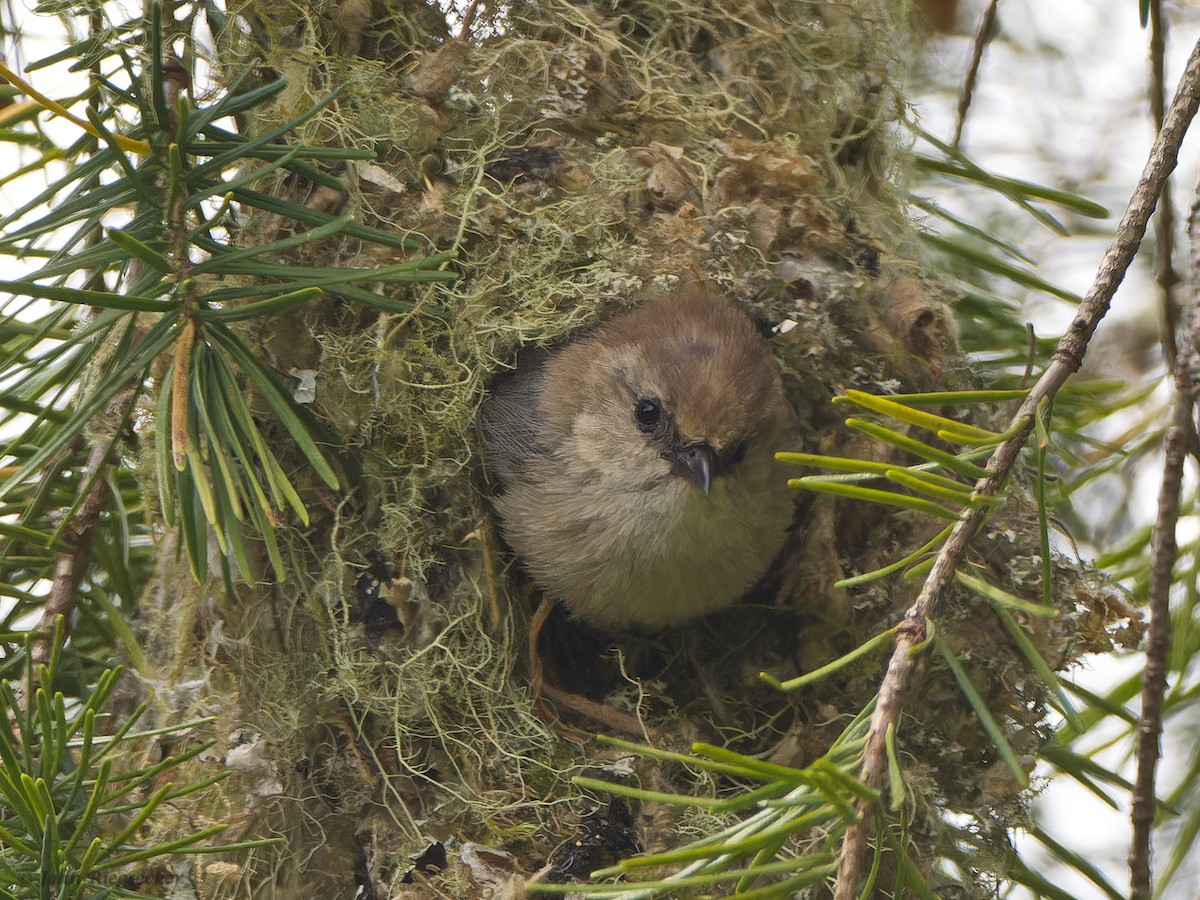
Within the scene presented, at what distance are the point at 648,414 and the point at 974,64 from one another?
135 centimetres

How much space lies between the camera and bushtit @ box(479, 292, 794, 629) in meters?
3.25

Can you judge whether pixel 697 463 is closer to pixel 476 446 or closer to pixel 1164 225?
pixel 476 446

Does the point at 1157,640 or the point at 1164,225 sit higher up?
the point at 1164,225

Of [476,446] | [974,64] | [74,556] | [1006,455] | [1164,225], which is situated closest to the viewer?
[1006,455]

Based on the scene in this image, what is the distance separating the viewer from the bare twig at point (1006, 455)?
1607 mm

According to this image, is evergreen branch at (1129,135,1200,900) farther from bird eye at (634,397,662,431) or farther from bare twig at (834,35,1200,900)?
bird eye at (634,397,662,431)

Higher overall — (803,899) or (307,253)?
(307,253)

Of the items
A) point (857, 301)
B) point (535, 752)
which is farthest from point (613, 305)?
point (535, 752)

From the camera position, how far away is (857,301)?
3.52m

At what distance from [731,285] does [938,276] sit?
27.7 inches

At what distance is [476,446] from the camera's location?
3.50 meters

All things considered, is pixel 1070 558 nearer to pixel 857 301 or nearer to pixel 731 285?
pixel 857 301

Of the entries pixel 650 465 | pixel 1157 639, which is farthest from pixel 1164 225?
pixel 650 465

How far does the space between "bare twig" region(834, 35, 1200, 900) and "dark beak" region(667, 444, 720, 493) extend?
4.28ft
